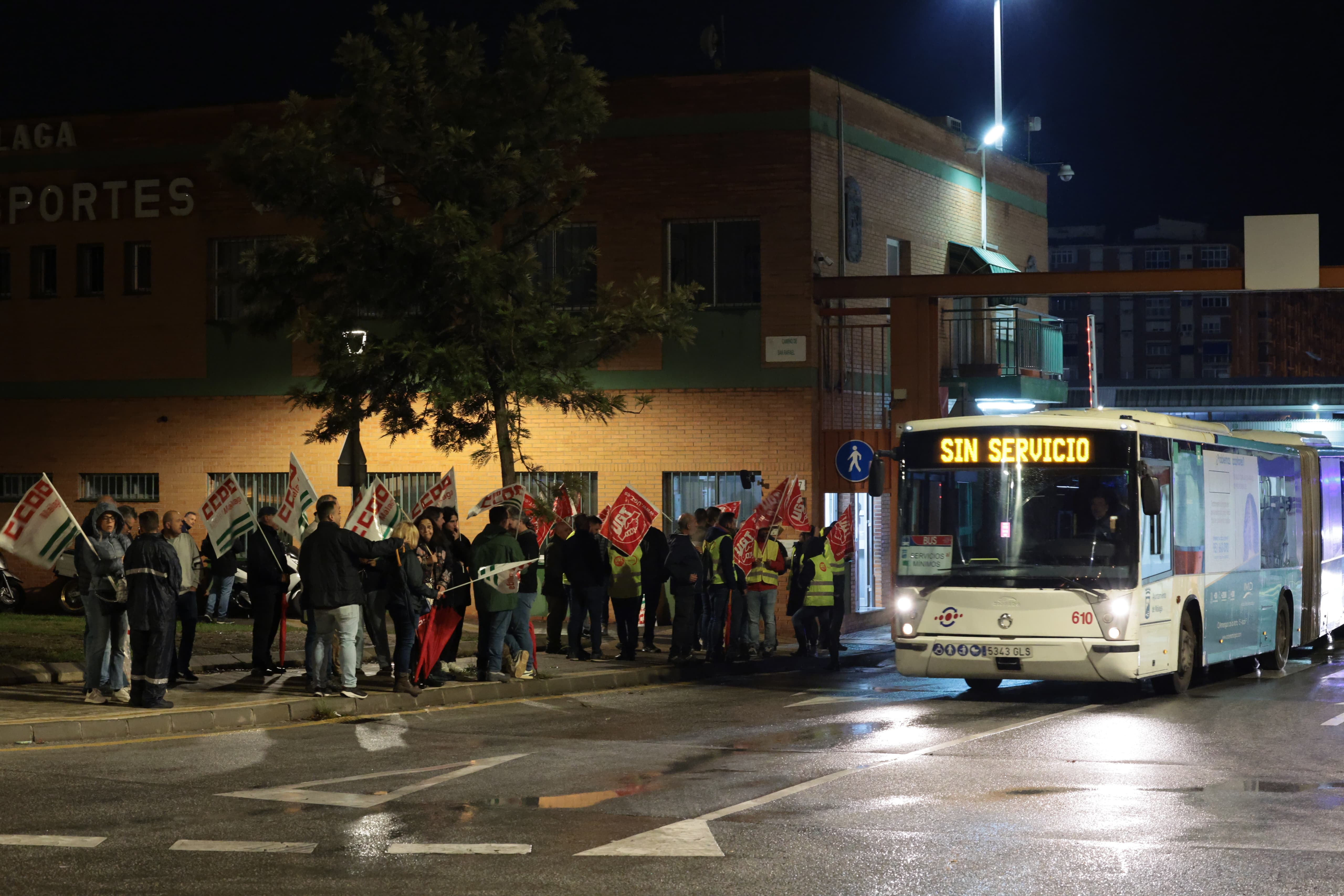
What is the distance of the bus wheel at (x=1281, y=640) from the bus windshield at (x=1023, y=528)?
5337 millimetres

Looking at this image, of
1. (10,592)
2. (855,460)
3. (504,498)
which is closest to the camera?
(504,498)

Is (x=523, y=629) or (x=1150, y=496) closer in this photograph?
(x=1150, y=496)

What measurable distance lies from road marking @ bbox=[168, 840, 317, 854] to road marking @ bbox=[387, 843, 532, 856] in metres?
0.44

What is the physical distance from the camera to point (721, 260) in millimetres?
26609

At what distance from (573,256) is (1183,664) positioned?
13.0 meters

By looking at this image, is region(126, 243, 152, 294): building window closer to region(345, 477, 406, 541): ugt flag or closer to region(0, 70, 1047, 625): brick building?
region(0, 70, 1047, 625): brick building

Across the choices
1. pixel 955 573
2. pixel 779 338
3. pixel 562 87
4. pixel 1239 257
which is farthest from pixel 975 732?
pixel 1239 257

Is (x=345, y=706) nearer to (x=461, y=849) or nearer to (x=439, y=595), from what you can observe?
(x=439, y=595)

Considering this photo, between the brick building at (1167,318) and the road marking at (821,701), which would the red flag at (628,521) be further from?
the brick building at (1167,318)

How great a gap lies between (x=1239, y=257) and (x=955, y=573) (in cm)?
16622

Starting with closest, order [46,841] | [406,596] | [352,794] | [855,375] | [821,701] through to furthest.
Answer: [46,841], [352,794], [406,596], [821,701], [855,375]

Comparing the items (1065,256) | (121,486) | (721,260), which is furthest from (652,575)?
(1065,256)

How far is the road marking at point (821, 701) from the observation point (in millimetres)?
15992

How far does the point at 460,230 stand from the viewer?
19.0 metres
